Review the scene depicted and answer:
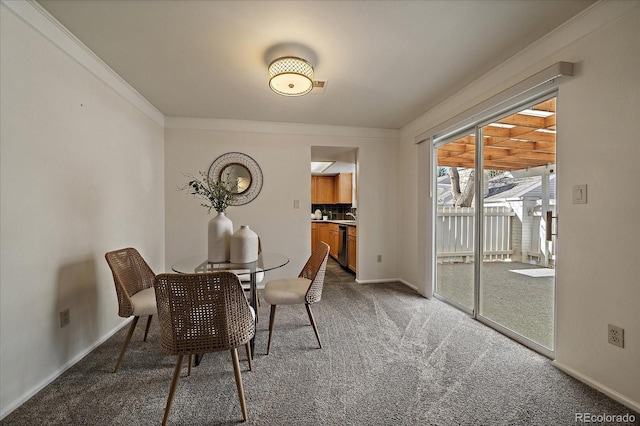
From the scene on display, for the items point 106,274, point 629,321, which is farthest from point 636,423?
point 106,274

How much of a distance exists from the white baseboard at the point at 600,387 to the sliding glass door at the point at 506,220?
186 millimetres

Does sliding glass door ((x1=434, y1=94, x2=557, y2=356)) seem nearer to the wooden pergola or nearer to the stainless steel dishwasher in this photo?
the wooden pergola

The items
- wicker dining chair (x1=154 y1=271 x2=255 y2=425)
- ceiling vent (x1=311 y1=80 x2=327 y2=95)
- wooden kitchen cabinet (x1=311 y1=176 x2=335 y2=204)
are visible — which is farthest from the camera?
wooden kitchen cabinet (x1=311 y1=176 x2=335 y2=204)

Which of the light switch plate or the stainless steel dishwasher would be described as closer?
the light switch plate

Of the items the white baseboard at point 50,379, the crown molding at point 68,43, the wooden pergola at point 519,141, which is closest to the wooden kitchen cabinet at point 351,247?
the wooden pergola at point 519,141

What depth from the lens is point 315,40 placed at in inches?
75.8

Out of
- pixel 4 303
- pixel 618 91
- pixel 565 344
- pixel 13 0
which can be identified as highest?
pixel 13 0

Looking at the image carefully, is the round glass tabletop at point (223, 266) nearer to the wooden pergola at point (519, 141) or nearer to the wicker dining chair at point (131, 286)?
the wicker dining chair at point (131, 286)

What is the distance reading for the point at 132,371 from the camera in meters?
1.83

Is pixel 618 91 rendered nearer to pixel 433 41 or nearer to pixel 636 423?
pixel 433 41

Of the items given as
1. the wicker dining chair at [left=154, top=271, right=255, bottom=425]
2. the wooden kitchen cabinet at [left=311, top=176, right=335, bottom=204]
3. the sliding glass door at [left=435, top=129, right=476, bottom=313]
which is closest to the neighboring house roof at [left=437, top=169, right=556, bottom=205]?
the sliding glass door at [left=435, top=129, right=476, bottom=313]

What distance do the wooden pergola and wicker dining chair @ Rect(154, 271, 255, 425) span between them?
2467mm

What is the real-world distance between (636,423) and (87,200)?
3.64m

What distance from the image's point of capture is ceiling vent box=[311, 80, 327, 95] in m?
2.54
